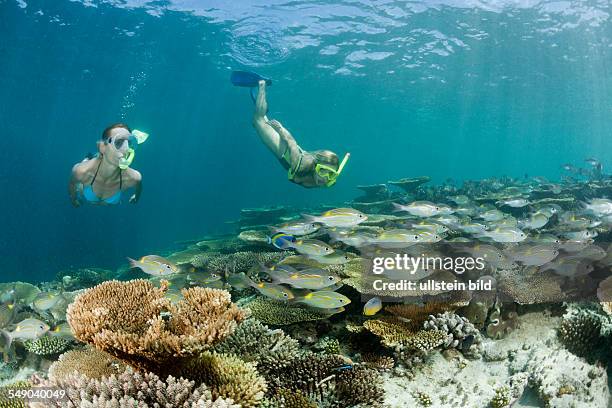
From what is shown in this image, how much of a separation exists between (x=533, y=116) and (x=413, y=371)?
62.1 meters

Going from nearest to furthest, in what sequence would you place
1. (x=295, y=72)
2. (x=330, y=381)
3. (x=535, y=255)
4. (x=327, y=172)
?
(x=330, y=381) → (x=535, y=255) → (x=327, y=172) → (x=295, y=72)

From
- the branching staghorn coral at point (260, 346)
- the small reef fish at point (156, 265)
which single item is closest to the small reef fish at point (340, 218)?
the branching staghorn coral at point (260, 346)

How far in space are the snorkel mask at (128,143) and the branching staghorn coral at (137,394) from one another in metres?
2.46

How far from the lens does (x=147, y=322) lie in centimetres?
350

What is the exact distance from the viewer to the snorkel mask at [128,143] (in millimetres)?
4371

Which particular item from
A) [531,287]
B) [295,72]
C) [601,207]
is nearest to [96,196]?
[531,287]

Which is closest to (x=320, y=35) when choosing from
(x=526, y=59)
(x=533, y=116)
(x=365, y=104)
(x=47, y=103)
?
(x=526, y=59)

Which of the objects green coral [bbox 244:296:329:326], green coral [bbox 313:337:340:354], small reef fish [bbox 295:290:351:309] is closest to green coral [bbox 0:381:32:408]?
green coral [bbox 244:296:329:326]

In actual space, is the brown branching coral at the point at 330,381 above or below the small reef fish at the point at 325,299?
below

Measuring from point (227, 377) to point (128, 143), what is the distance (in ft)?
9.50

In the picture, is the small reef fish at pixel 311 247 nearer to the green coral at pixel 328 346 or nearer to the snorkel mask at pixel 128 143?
the green coral at pixel 328 346

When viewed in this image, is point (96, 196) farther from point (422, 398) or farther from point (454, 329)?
point (454, 329)

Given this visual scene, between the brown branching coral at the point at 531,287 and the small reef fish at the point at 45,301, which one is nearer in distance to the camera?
the brown branching coral at the point at 531,287

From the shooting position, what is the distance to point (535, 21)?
2769cm
